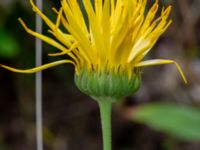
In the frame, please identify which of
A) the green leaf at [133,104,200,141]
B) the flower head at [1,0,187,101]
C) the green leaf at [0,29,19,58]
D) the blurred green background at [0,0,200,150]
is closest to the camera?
the flower head at [1,0,187,101]

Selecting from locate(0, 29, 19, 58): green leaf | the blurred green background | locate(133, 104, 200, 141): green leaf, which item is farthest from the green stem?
the blurred green background

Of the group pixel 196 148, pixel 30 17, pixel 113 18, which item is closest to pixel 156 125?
pixel 196 148

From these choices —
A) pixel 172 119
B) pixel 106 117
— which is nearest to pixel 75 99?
pixel 172 119

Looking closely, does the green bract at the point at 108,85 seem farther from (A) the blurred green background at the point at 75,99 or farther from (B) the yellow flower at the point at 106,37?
(A) the blurred green background at the point at 75,99

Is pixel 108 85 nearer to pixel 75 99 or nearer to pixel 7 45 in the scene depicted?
pixel 7 45

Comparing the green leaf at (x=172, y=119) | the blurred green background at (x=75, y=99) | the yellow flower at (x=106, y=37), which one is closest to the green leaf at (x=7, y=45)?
the blurred green background at (x=75, y=99)

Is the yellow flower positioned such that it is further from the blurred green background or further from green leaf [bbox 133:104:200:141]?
the blurred green background

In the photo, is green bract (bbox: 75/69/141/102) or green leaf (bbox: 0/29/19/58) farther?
green leaf (bbox: 0/29/19/58)
